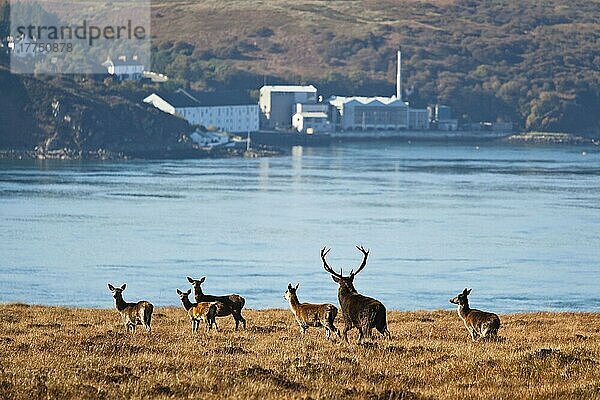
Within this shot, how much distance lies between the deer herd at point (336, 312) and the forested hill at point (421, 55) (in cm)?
13171

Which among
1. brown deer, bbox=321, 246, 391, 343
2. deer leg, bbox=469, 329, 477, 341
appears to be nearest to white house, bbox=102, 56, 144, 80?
deer leg, bbox=469, 329, 477, 341

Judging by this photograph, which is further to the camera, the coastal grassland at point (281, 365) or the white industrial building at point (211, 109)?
the white industrial building at point (211, 109)

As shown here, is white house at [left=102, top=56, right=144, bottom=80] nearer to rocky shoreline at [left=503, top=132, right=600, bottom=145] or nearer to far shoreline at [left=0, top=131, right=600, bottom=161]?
far shoreline at [left=0, top=131, right=600, bottom=161]

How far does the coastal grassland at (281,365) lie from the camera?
9258mm

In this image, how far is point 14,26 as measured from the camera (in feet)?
480

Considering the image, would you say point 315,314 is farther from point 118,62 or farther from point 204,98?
point 118,62

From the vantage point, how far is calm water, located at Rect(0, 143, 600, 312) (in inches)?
1195

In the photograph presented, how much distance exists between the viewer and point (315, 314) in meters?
12.4

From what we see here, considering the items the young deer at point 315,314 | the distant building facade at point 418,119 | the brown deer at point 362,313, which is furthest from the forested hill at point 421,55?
the brown deer at point 362,313

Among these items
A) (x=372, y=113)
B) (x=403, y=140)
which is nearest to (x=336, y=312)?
(x=403, y=140)

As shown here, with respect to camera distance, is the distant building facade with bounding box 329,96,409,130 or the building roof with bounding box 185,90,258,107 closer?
the building roof with bounding box 185,90,258,107

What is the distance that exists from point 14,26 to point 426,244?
367ft

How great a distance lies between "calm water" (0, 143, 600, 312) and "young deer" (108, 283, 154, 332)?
1219cm

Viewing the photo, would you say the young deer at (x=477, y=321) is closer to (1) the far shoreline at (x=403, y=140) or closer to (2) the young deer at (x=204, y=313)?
(2) the young deer at (x=204, y=313)
